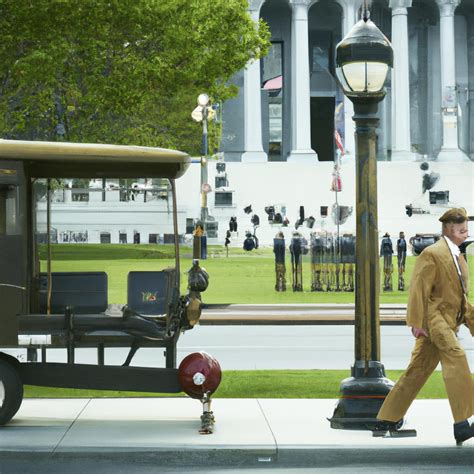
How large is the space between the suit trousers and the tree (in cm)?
2239

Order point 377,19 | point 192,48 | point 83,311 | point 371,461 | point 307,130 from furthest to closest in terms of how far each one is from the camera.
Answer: point 377,19 < point 307,130 < point 192,48 < point 83,311 < point 371,461

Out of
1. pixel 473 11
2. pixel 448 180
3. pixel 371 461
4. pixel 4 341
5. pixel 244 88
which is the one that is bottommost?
pixel 371 461

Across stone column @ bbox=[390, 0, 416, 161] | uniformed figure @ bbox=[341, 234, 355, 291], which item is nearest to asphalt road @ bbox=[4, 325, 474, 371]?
uniformed figure @ bbox=[341, 234, 355, 291]

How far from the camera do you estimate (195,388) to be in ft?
38.0

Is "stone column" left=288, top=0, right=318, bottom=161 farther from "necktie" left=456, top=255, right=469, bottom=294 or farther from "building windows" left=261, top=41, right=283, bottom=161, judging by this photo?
"necktie" left=456, top=255, right=469, bottom=294

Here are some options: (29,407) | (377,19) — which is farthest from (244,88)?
(29,407)

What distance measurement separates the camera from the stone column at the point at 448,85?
3492 inches

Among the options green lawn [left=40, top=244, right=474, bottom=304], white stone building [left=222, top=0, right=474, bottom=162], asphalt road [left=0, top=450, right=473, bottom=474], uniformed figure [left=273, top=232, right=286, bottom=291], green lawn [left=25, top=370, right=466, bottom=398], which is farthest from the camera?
white stone building [left=222, top=0, right=474, bottom=162]

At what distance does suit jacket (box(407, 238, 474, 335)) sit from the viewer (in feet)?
35.3

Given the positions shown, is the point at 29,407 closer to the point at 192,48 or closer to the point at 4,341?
the point at 4,341

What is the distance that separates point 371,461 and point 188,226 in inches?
2234

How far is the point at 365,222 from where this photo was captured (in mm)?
11969

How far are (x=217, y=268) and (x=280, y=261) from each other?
11192 millimetres

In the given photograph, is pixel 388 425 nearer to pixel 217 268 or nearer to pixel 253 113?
pixel 217 268
